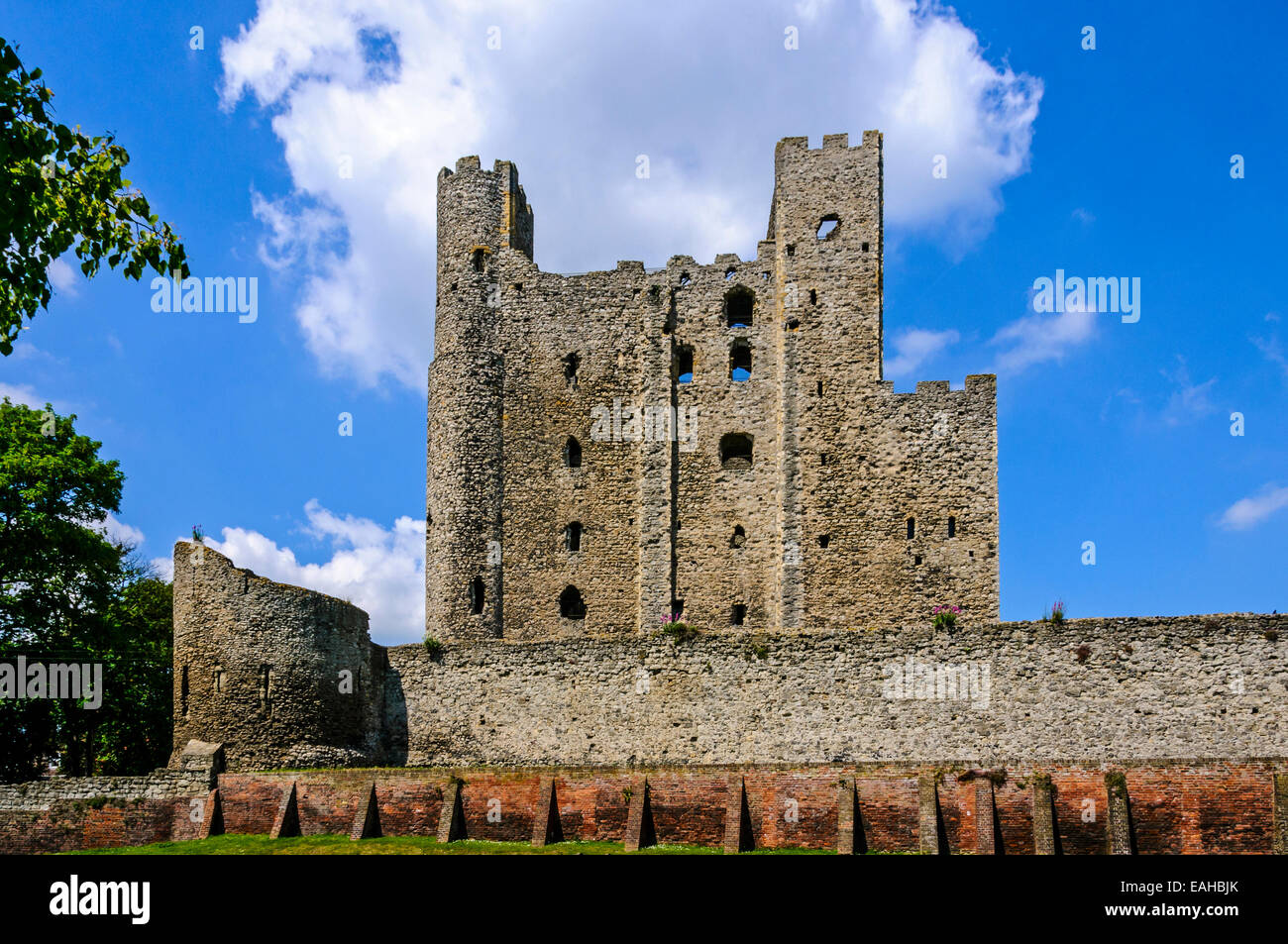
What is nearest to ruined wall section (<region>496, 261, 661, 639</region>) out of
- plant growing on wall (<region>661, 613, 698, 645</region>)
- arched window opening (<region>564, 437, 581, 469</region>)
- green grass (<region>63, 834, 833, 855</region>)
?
arched window opening (<region>564, 437, 581, 469</region>)

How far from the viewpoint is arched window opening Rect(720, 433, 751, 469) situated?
36.0 metres

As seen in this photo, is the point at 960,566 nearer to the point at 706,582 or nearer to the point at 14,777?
the point at 706,582

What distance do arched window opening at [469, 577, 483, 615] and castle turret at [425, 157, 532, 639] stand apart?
1.2 inches

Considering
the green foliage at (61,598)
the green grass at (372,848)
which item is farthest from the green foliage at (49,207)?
→ the green foliage at (61,598)

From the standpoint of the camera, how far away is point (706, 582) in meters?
35.2

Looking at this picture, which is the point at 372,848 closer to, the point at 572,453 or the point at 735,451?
the point at 572,453

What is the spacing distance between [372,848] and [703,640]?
9.19 metres

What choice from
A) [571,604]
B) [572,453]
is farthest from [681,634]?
[572,453]

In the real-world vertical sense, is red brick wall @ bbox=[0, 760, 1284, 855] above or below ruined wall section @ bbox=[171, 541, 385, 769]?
below

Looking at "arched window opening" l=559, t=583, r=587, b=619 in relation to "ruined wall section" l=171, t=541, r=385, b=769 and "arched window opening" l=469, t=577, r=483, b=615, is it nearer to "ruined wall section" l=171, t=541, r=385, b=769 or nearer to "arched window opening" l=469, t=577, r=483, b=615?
"arched window opening" l=469, t=577, r=483, b=615

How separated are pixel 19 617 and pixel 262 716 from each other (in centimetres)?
955

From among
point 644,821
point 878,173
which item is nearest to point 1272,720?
point 644,821

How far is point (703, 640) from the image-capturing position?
90.3 feet
